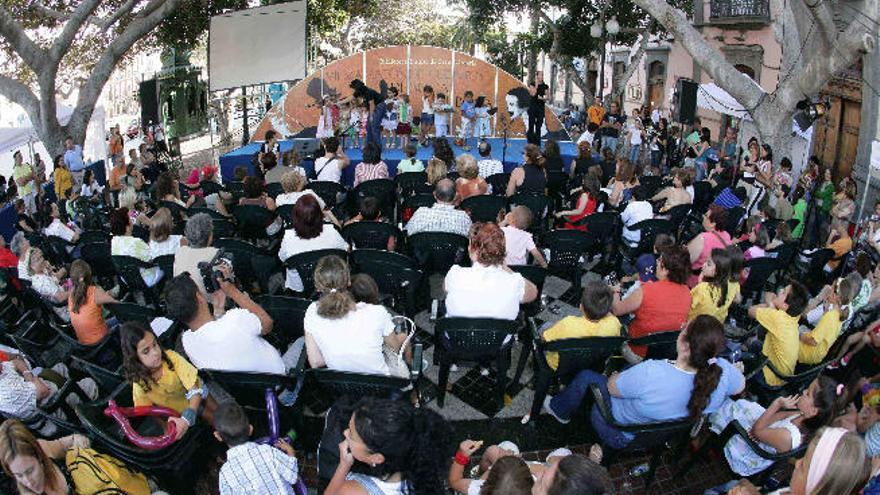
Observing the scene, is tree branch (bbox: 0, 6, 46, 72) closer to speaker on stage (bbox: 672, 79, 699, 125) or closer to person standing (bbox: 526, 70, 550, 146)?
person standing (bbox: 526, 70, 550, 146)

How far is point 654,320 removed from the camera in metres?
4.22

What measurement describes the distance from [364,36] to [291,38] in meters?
20.7

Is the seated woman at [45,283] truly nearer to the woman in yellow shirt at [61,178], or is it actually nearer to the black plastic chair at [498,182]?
the black plastic chair at [498,182]

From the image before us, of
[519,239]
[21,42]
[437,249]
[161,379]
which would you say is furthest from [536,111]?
[161,379]

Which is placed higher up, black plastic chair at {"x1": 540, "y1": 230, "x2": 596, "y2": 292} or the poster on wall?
the poster on wall

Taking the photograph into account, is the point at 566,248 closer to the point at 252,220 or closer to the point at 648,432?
the point at 648,432

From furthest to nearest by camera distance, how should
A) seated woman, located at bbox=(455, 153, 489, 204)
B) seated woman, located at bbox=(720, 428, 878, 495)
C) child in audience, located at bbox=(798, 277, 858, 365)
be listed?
seated woman, located at bbox=(455, 153, 489, 204) → child in audience, located at bbox=(798, 277, 858, 365) → seated woman, located at bbox=(720, 428, 878, 495)

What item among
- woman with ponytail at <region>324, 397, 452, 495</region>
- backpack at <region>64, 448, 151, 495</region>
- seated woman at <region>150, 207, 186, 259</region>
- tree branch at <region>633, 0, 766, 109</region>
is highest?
tree branch at <region>633, 0, 766, 109</region>

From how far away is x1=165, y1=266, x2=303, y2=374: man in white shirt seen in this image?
3.45 m

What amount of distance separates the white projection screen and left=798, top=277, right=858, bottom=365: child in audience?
44.0 feet

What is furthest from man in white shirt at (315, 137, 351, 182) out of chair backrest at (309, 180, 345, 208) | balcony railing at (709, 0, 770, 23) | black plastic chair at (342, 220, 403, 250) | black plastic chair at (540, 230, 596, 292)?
balcony railing at (709, 0, 770, 23)

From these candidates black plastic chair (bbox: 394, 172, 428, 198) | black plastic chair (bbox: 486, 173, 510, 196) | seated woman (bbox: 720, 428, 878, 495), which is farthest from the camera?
black plastic chair (bbox: 486, 173, 510, 196)

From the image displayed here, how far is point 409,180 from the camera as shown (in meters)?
8.13

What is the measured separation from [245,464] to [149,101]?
14899 mm
